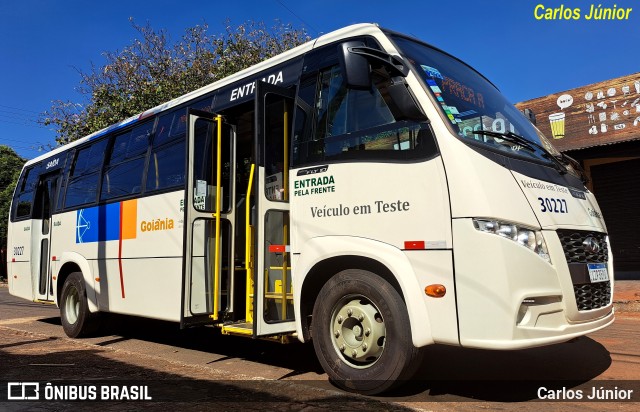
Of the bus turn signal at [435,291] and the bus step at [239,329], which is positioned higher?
the bus turn signal at [435,291]

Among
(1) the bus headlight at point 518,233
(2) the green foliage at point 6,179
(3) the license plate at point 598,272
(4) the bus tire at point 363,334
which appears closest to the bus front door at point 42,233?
(4) the bus tire at point 363,334

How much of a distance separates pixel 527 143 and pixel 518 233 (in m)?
0.97

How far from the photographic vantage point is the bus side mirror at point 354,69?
378 centimetres

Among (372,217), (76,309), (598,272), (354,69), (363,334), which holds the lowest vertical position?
(76,309)

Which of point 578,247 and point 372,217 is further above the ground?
point 372,217

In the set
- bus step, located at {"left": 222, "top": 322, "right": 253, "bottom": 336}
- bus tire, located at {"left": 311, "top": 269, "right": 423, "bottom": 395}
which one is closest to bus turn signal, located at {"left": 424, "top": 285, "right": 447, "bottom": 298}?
bus tire, located at {"left": 311, "top": 269, "right": 423, "bottom": 395}

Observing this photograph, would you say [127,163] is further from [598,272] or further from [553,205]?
[598,272]

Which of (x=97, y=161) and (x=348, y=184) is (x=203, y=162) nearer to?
(x=348, y=184)

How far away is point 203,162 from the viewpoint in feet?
18.9

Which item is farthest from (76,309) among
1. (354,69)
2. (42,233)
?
(354,69)

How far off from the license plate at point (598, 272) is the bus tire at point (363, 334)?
145cm

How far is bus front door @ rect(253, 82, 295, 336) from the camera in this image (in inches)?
181

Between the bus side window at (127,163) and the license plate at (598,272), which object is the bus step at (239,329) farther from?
the license plate at (598,272)

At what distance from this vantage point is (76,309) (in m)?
8.02
